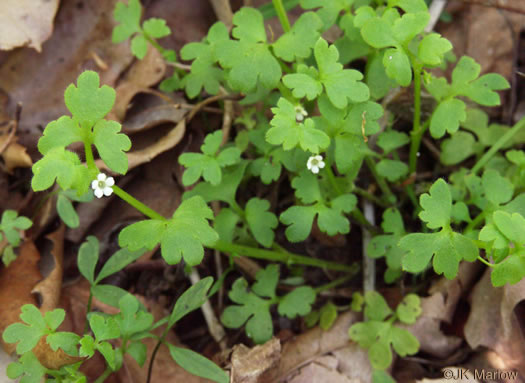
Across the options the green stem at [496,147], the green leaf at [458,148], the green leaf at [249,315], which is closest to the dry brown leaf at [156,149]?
the green leaf at [249,315]

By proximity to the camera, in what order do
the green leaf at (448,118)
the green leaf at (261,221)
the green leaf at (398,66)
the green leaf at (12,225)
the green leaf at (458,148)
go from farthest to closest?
the green leaf at (458,148) → the green leaf at (12,225) → the green leaf at (261,221) → the green leaf at (448,118) → the green leaf at (398,66)

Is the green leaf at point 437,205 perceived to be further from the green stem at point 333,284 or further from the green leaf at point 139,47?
the green leaf at point 139,47

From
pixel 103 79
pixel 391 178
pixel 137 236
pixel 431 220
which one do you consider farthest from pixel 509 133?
pixel 103 79

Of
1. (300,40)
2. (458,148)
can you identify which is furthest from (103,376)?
(458,148)

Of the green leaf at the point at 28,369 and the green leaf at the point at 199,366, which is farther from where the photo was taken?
the green leaf at the point at 199,366

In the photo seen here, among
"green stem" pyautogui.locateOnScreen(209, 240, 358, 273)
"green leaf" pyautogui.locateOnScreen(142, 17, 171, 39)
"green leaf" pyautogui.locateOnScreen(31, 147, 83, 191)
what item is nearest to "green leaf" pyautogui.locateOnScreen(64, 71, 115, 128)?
"green leaf" pyautogui.locateOnScreen(31, 147, 83, 191)

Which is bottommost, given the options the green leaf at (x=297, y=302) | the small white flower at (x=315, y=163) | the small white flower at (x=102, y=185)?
the green leaf at (x=297, y=302)

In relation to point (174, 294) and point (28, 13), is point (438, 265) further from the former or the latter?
point (28, 13)

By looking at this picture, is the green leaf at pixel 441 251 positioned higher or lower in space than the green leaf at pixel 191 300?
higher
